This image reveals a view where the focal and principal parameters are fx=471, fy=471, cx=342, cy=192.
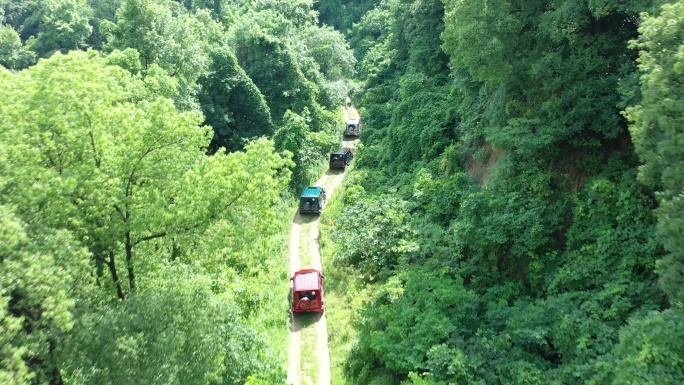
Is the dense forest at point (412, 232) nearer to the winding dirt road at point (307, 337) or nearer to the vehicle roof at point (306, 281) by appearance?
the winding dirt road at point (307, 337)

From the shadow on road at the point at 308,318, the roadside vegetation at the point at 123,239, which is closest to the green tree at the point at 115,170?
the roadside vegetation at the point at 123,239

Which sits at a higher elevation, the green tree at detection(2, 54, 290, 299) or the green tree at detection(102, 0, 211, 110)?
the green tree at detection(102, 0, 211, 110)

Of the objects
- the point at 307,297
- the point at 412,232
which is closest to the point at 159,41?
the point at 307,297

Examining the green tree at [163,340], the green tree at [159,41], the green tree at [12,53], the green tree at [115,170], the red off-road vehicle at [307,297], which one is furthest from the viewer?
the green tree at [12,53]

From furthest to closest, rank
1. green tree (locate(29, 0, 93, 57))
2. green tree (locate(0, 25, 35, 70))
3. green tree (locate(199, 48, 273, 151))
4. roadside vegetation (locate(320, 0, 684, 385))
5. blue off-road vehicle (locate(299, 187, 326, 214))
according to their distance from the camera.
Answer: green tree (locate(29, 0, 93, 57)) < green tree (locate(0, 25, 35, 70)) < green tree (locate(199, 48, 273, 151)) < blue off-road vehicle (locate(299, 187, 326, 214)) < roadside vegetation (locate(320, 0, 684, 385))

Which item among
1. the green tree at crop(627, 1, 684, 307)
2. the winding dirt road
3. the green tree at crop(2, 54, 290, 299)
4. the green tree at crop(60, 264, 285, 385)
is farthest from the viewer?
the winding dirt road

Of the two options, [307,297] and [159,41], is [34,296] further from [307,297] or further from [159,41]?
[159,41]

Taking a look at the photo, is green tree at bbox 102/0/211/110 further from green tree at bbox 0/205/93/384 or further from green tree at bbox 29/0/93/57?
green tree at bbox 29/0/93/57

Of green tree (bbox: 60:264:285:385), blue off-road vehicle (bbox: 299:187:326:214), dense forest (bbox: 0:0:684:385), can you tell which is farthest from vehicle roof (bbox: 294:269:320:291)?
blue off-road vehicle (bbox: 299:187:326:214)

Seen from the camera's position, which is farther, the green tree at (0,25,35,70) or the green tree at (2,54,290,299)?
the green tree at (0,25,35,70)
